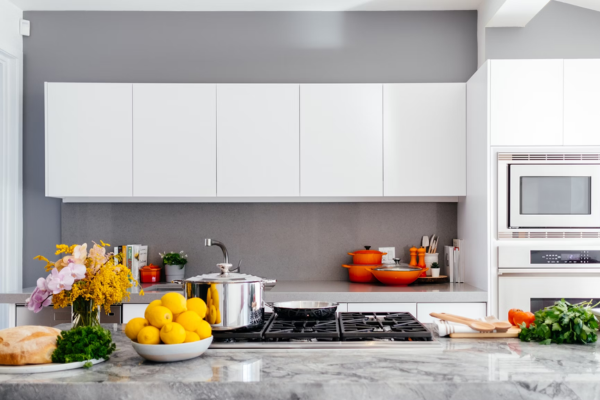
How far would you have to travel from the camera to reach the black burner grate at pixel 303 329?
1.64m

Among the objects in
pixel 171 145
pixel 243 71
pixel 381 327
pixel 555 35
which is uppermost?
pixel 555 35

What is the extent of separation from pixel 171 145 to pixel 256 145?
1.75 ft

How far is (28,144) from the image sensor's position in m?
3.71

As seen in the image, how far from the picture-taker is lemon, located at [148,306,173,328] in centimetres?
140

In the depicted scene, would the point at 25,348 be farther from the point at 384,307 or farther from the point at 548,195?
the point at 548,195

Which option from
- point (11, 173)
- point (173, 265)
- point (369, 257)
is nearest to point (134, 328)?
point (173, 265)

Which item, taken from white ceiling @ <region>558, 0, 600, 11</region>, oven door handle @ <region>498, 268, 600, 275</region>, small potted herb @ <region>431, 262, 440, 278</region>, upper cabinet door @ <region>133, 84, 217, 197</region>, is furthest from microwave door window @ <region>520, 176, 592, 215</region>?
upper cabinet door @ <region>133, 84, 217, 197</region>

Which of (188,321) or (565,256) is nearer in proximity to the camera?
(188,321)

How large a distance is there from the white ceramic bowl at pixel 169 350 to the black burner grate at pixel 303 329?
278 millimetres

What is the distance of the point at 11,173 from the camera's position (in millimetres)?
3625

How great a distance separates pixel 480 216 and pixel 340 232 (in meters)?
0.97

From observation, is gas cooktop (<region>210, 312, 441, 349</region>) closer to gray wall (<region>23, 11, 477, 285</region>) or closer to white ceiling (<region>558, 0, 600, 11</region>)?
gray wall (<region>23, 11, 477, 285</region>)

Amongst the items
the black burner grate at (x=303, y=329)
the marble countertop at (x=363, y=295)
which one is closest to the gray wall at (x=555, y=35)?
the marble countertop at (x=363, y=295)

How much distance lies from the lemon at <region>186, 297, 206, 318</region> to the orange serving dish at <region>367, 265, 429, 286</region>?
1952 millimetres
